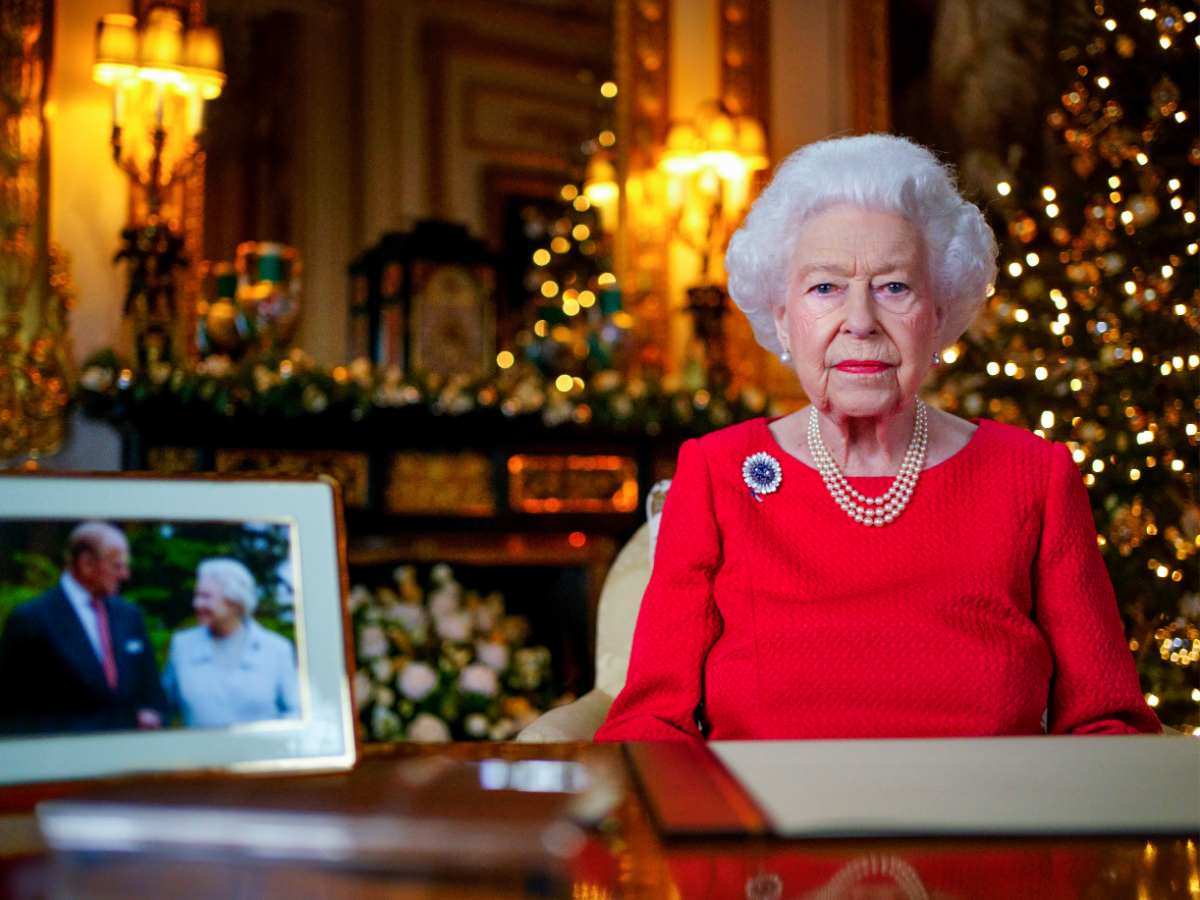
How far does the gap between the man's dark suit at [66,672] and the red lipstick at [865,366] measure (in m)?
0.97

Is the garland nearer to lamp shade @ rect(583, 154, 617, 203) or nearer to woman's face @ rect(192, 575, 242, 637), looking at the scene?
lamp shade @ rect(583, 154, 617, 203)

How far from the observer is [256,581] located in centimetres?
73

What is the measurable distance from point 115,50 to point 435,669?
2.41 metres

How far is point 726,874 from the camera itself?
1.78 feet

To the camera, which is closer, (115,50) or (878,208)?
(878,208)

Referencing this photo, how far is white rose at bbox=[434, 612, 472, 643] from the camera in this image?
10.0 feet

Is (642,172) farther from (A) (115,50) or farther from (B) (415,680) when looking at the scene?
(B) (415,680)

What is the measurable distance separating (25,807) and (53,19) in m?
3.78

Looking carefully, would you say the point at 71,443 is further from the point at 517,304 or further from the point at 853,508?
the point at 853,508

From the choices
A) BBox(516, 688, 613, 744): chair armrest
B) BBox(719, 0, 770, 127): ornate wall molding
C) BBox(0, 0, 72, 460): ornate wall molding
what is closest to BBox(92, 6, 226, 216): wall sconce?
BBox(0, 0, 72, 460): ornate wall molding

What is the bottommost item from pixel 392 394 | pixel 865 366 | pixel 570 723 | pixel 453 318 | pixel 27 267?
pixel 570 723

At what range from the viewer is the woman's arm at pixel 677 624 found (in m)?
1.26

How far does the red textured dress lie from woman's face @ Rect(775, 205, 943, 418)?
134 millimetres

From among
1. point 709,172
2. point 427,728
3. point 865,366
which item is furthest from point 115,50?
point 865,366
